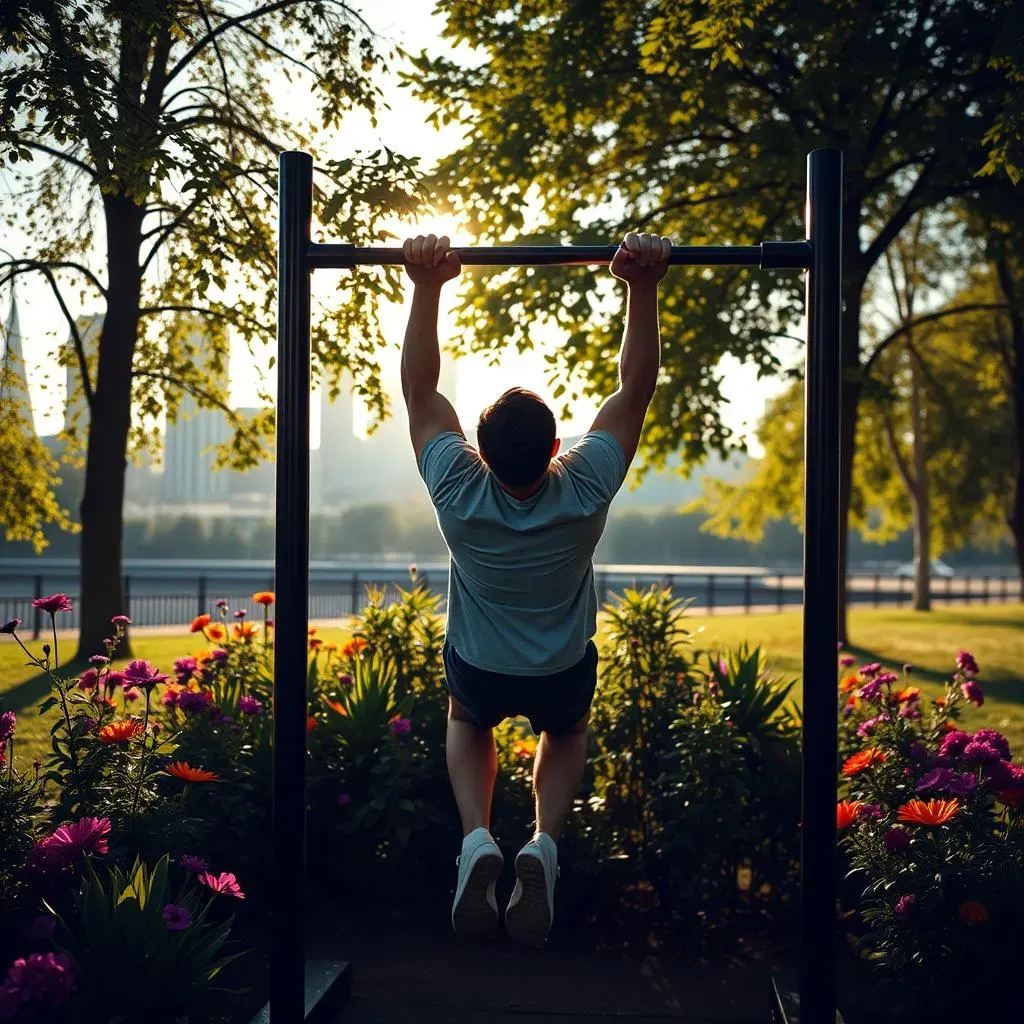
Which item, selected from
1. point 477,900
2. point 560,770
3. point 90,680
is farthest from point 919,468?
point 477,900

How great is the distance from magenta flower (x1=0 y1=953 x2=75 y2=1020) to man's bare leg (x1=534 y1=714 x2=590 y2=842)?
1.46m

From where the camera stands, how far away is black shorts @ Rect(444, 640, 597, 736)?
128 inches

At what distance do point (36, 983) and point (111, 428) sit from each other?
11.7 metres

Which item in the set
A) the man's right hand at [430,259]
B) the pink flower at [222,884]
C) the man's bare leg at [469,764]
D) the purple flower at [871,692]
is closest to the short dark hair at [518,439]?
the man's right hand at [430,259]

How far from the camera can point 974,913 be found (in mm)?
3385

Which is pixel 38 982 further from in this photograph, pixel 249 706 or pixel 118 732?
pixel 249 706

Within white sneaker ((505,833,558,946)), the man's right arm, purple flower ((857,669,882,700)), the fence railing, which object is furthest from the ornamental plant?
the fence railing

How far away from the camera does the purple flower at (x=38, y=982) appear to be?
8.52 feet

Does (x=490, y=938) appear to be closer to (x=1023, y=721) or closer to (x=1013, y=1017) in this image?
(x=1013, y=1017)

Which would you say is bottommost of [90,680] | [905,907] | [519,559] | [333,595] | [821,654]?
[333,595]

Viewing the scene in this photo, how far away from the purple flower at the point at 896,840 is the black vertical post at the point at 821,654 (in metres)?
0.36

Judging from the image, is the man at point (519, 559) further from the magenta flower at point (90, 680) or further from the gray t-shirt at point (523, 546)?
the magenta flower at point (90, 680)

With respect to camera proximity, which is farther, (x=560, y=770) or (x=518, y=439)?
(x=560, y=770)

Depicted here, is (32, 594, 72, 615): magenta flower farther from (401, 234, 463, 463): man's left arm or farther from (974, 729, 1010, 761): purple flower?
(974, 729, 1010, 761): purple flower
